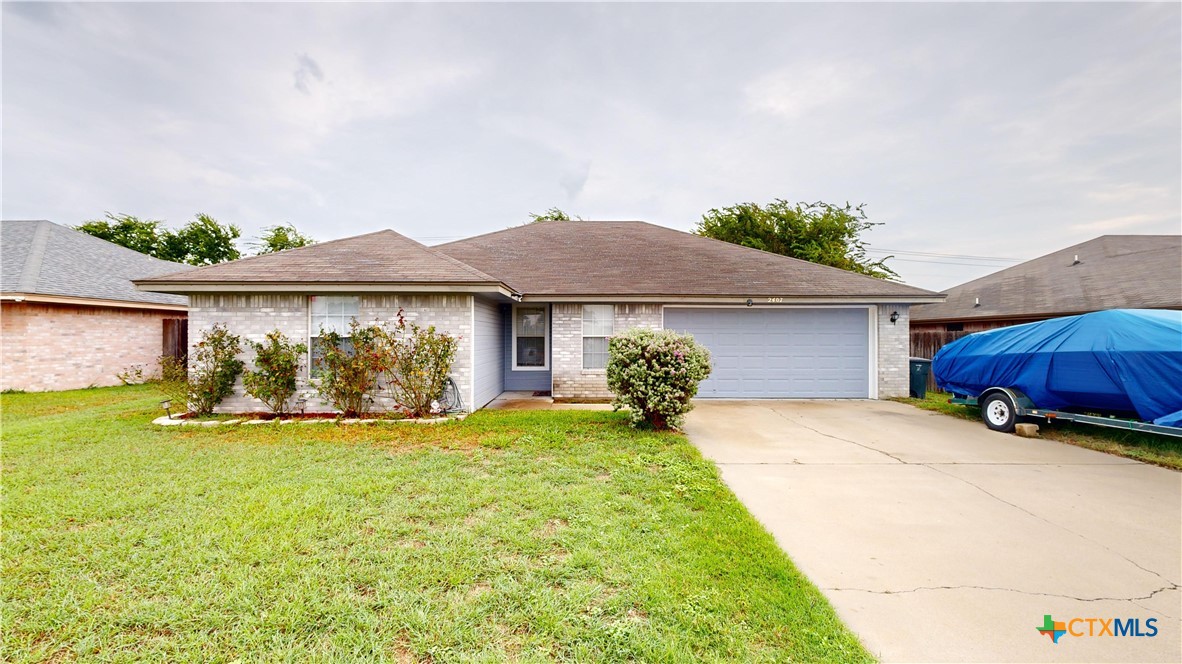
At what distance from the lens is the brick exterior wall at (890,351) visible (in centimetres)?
1021

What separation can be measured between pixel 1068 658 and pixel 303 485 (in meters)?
5.89

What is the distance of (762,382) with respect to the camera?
10.2 meters

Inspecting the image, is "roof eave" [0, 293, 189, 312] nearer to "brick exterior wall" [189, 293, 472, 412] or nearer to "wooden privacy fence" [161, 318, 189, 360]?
"wooden privacy fence" [161, 318, 189, 360]

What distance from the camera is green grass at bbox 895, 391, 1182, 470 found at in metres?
5.29

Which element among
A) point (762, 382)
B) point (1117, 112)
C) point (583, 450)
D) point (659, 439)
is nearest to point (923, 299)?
point (762, 382)

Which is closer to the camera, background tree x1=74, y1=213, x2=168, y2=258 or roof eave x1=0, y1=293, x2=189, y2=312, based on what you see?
roof eave x1=0, y1=293, x2=189, y2=312

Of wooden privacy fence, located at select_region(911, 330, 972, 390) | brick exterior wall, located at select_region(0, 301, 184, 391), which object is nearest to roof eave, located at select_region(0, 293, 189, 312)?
brick exterior wall, located at select_region(0, 301, 184, 391)


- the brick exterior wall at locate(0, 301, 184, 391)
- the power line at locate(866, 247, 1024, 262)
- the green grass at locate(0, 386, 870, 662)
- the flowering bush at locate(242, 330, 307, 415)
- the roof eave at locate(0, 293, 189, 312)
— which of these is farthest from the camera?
the power line at locate(866, 247, 1024, 262)

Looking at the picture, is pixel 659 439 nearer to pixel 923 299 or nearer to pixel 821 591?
pixel 821 591

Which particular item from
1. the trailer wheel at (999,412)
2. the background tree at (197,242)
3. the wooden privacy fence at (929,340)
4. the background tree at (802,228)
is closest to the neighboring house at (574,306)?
the trailer wheel at (999,412)

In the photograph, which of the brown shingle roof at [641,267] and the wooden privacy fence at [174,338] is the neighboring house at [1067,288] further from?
the wooden privacy fence at [174,338]

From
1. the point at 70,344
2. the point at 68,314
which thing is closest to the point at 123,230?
the point at 68,314

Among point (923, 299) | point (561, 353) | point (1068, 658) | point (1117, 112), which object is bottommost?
point (1068, 658)

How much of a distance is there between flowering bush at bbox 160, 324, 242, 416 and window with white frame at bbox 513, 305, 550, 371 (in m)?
5.71
